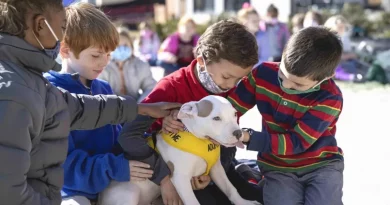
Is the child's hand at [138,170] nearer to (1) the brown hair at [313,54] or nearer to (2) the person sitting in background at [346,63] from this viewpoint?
(1) the brown hair at [313,54]

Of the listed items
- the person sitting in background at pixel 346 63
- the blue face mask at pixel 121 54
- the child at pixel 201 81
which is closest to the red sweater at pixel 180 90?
the child at pixel 201 81

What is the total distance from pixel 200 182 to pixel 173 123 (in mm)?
419

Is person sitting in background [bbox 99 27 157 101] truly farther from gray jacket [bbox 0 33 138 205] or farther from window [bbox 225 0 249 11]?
window [bbox 225 0 249 11]

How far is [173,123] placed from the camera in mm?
2943

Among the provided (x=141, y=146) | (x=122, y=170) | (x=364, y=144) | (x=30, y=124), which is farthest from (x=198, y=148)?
(x=364, y=144)

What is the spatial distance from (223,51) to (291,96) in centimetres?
46

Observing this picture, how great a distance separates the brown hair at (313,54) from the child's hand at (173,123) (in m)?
0.62

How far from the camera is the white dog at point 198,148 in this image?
282 cm

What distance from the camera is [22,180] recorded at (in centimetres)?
206

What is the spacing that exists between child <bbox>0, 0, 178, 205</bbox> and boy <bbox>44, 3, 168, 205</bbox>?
548mm

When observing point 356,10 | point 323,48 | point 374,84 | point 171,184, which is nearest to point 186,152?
point 171,184

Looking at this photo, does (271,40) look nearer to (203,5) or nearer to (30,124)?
(30,124)

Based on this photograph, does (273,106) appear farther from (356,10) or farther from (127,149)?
(356,10)

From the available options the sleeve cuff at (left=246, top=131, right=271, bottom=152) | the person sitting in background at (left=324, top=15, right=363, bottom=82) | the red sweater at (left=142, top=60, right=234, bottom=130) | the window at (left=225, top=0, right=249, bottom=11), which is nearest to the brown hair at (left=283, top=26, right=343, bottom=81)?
the sleeve cuff at (left=246, top=131, right=271, bottom=152)
